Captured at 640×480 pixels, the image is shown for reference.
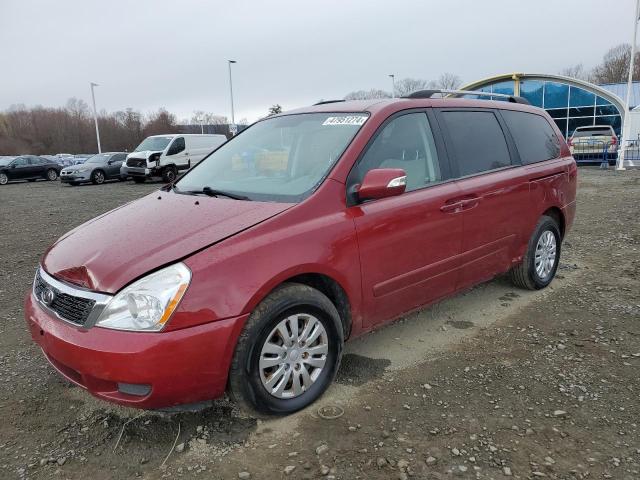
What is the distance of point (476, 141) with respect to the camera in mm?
4023

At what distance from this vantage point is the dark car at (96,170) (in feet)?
71.5

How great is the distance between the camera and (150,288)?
2.39 m

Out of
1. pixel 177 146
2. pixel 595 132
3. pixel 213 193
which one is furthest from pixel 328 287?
pixel 595 132

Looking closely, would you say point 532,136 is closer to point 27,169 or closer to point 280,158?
point 280,158

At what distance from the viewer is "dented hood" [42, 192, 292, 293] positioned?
2.49 m

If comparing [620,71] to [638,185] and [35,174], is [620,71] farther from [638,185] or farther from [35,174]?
[35,174]

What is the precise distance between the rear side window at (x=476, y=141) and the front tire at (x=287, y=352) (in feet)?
5.61

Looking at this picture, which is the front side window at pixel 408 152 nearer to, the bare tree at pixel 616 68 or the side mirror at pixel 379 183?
the side mirror at pixel 379 183

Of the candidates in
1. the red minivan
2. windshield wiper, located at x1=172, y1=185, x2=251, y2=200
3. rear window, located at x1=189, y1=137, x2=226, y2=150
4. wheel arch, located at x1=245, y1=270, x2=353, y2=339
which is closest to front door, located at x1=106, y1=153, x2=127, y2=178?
rear window, located at x1=189, y1=137, x2=226, y2=150

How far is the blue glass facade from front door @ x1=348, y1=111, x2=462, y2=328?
25.3m

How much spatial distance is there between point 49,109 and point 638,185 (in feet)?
272

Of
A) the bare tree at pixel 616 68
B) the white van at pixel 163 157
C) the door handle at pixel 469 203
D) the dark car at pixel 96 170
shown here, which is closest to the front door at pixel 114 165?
the dark car at pixel 96 170

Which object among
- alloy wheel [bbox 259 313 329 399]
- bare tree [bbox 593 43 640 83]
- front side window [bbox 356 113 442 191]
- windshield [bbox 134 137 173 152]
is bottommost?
alloy wheel [bbox 259 313 329 399]

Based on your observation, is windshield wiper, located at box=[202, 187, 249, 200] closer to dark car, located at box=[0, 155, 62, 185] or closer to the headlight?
the headlight
